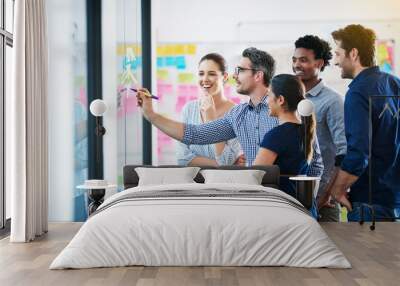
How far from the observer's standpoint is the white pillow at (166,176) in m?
7.16

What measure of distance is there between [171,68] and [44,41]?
179 cm

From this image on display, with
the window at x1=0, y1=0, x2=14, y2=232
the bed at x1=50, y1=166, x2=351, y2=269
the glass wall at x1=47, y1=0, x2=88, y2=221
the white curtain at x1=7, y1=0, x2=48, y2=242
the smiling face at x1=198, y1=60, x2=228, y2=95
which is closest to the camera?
the bed at x1=50, y1=166, x2=351, y2=269

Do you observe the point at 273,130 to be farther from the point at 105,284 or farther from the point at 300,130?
the point at 105,284

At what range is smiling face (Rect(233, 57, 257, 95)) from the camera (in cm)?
787

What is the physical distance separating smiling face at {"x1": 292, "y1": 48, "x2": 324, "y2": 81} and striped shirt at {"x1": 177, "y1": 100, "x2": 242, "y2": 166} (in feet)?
3.92

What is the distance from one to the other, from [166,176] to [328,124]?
2.20m

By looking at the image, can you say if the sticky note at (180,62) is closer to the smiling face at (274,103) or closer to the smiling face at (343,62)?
the smiling face at (274,103)

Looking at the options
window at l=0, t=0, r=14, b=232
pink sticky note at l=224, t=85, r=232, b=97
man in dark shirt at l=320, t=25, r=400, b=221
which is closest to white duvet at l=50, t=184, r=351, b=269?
window at l=0, t=0, r=14, b=232

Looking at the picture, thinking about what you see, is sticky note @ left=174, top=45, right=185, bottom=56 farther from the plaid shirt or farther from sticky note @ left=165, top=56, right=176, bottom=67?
the plaid shirt

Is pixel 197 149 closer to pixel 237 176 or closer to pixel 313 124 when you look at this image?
pixel 237 176

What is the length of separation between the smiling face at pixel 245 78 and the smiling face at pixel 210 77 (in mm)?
230

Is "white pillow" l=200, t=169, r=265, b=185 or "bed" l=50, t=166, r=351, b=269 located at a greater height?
"white pillow" l=200, t=169, r=265, b=185

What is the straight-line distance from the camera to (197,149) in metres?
7.94

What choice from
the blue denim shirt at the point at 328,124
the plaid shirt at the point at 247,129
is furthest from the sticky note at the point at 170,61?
the blue denim shirt at the point at 328,124
